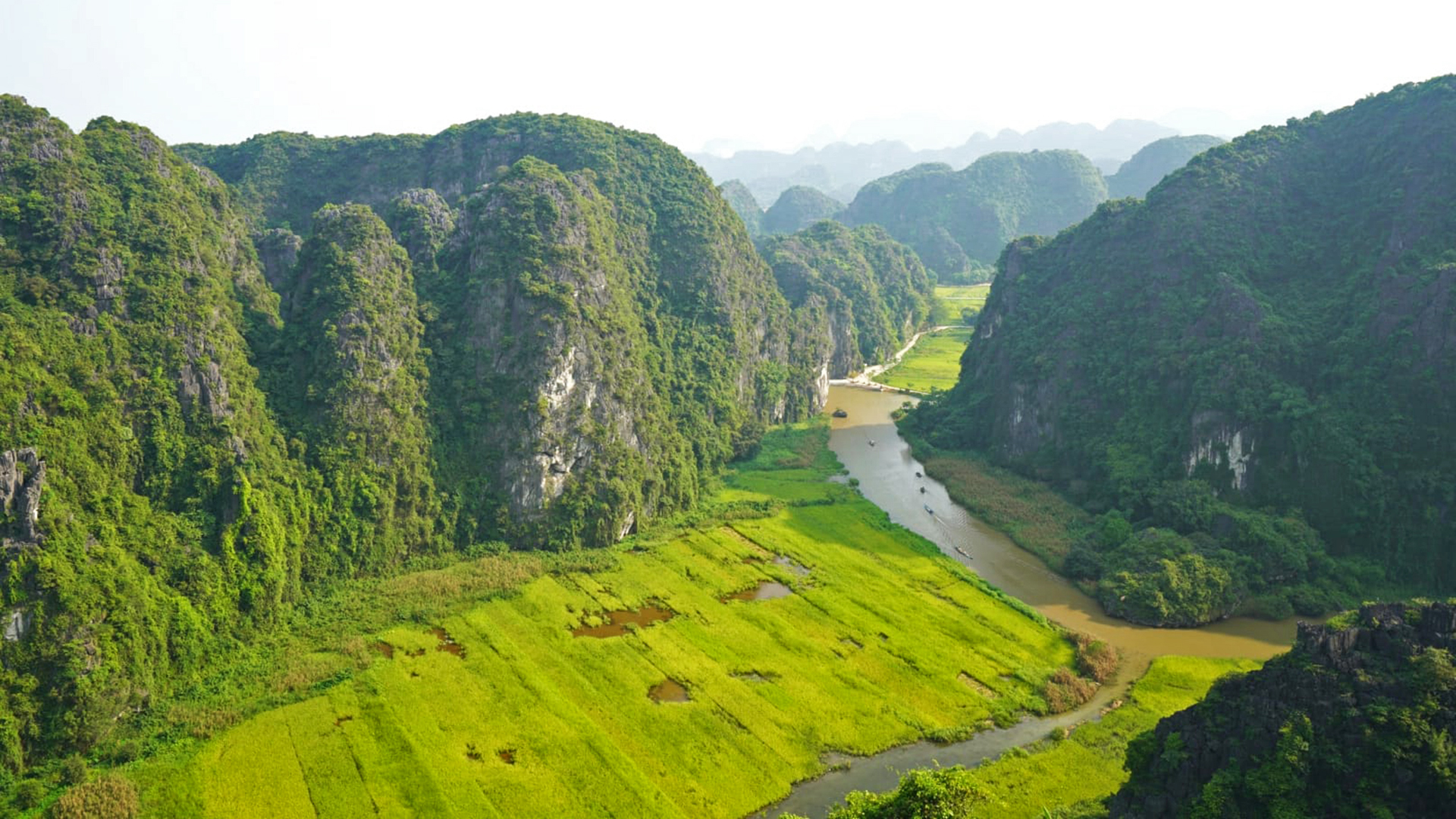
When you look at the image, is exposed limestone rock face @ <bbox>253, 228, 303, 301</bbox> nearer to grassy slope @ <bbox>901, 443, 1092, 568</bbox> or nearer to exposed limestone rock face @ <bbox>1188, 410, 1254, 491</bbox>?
grassy slope @ <bbox>901, 443, 1092, 568</bbox>

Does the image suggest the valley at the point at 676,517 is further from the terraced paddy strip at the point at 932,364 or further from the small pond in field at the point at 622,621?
the terraced paddy strip at the point at 932,364

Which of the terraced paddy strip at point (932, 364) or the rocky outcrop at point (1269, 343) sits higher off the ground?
the rocky outcrop at point (1269, 343)

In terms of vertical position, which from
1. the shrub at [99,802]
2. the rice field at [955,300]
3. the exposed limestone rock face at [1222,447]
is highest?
the rice field at [955,300]

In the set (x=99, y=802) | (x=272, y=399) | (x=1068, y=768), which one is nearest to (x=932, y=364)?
(x=272, y=399)

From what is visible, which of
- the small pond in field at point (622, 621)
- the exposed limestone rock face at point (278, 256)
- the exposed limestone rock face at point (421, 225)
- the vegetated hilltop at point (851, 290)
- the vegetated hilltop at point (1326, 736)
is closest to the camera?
the vegetated hilltop at point (1326, 736)

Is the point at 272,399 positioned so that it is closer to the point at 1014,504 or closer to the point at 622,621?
the point at 622,621

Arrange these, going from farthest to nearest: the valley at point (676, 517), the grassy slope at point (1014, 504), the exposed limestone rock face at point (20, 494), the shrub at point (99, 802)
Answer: the grassy slope at point (1014, 504) → the exposed limestone rock face at point (20, 494) → the valley at point (676, 517) → the shrub at point (99, 802)

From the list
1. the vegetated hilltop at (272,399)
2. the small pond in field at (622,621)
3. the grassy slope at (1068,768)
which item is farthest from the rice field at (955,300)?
the small pond in field at (622,621)
